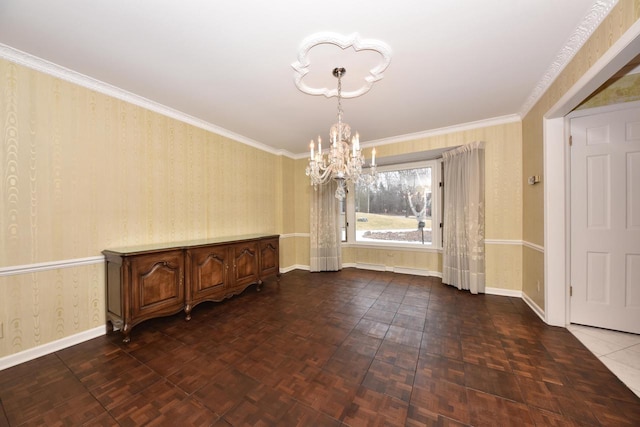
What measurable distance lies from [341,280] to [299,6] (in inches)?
150

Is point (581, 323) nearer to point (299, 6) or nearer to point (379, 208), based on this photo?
point (379, 208)

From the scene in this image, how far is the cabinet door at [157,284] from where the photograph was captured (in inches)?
90.9

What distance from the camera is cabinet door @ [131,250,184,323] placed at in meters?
2.31

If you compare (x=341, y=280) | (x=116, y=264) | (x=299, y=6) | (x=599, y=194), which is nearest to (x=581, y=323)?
(x=599, y=194)

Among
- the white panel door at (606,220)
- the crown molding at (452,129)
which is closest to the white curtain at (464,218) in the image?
the crown molding at (452,129)

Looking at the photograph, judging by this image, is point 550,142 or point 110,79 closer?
point 110,79

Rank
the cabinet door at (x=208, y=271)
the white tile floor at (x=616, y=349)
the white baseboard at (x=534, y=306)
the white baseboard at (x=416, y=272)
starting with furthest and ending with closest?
the white baseboard at (x=416, y=272), the cabinet door at (x=208, y=271), the white baseboard at (x=534, y=306), the white tile floor at (x=616, y=349)

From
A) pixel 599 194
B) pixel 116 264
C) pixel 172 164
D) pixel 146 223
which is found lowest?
pixel 116 264

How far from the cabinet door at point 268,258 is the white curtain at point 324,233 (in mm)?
1053

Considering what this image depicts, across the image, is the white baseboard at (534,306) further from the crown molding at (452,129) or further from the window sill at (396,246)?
the crown molding at (452,129)

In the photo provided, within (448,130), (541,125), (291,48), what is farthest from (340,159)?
(448,130)

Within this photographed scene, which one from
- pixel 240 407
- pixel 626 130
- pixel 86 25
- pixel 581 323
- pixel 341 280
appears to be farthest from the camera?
pixel 341 280

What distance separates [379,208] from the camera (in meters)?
5.05

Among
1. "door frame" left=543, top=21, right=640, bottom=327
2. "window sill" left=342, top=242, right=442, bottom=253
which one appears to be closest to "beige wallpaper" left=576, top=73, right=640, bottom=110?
"door frame" left=543, top=21, right=640, bottom=327
